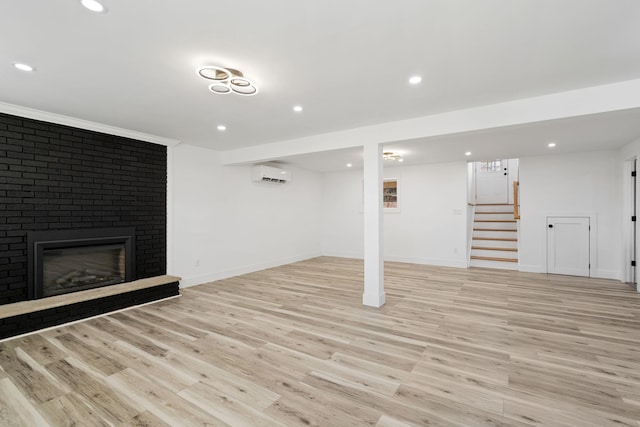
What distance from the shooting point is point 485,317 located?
3.70 metres

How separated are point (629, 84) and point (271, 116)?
376 centimetres

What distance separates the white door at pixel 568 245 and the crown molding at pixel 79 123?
303 inches

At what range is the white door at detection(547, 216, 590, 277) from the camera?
5.88 metres

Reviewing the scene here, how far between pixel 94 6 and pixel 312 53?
1.42 meters

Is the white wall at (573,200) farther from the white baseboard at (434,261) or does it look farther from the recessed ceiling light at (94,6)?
the recessed ceiling light at (94,6)

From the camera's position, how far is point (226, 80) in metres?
2.71

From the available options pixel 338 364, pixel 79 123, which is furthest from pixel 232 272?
pixel 338 364

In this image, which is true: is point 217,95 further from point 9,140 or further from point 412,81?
point 9,140

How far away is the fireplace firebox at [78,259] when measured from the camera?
3.63 m

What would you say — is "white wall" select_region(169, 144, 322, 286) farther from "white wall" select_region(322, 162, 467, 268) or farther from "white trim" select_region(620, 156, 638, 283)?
"white trim" select_region(620, 156, 638, 283)

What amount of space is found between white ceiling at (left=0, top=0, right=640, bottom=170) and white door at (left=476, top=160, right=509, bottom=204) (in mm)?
7111

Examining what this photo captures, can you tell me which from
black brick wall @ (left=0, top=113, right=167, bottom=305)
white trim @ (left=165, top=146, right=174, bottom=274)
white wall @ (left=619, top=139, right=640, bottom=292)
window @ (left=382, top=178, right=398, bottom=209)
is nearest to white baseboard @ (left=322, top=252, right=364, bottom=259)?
window @ (left=382, top=178, right=398, bottom=209)

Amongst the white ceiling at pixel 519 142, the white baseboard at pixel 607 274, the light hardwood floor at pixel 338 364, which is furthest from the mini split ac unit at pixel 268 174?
the white baseboard at pixel 607 274

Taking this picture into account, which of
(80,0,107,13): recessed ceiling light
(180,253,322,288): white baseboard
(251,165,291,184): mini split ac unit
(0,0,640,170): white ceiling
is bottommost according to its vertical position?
(180,253,322,288): white baseboard
